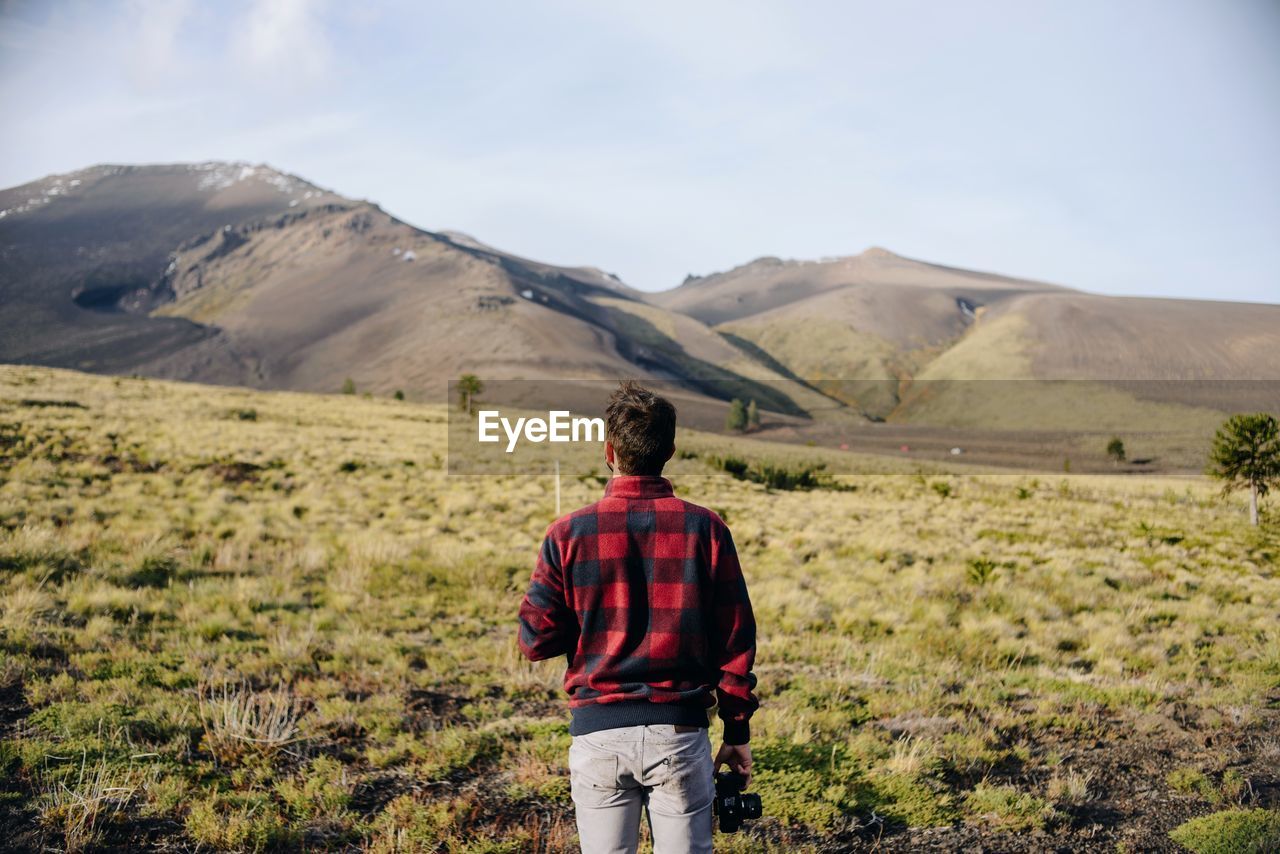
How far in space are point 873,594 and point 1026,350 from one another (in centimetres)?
21076

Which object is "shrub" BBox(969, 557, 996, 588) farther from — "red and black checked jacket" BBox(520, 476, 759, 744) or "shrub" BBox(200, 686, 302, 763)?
"red and black checked jacket" BBox(520, 476, 759, 744)

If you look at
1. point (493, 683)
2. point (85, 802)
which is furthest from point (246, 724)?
point (493, 683)

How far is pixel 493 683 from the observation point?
767 centimetres

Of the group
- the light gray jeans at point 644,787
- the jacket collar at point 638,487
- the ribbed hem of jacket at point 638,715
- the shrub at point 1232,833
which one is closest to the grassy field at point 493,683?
the shrub at point 1232,833

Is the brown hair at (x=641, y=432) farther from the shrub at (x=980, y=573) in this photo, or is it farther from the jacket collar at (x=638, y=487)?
A: the shrub at (x=980, y=573)

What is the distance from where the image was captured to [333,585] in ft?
36.5

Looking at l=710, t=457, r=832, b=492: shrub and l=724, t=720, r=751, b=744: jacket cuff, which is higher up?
l=724, t=720, r=751, b=744: jacket cuff

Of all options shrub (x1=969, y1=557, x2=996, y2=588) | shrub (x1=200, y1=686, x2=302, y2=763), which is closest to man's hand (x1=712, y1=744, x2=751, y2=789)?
shrub (x1=200, y1=686, x2=302, y2=763)

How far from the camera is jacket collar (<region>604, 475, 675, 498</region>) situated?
2.80m

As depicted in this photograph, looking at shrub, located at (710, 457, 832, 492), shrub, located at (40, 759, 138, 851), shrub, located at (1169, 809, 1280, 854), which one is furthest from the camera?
shrub, located at (710, 457, 832, 492)

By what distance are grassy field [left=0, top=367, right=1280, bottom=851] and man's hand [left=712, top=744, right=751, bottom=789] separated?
200 centimetres

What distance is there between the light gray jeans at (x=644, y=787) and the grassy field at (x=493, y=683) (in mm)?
2117

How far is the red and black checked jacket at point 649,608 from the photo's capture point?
2719mm

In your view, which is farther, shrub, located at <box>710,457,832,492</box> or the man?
shrub, located at <box>710,457,832,492</box>
